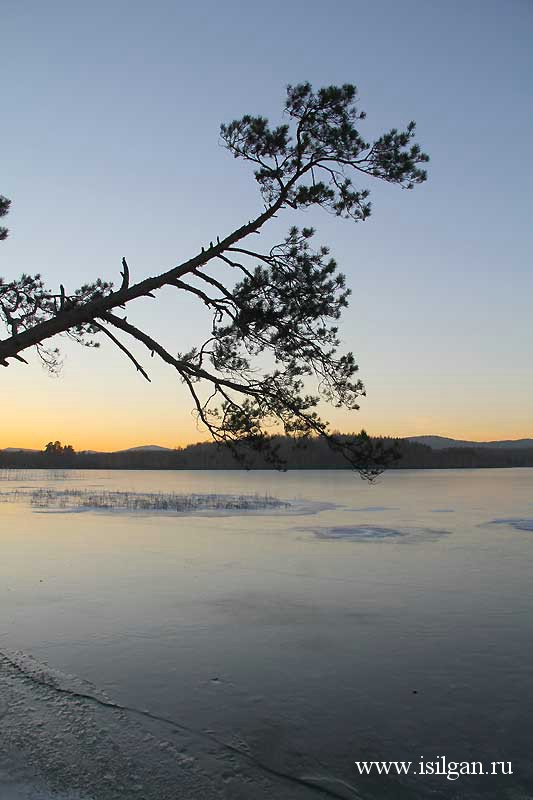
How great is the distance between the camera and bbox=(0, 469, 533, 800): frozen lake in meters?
5.96

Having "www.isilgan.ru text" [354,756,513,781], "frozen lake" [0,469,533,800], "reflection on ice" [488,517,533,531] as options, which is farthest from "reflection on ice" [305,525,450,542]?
"www.isilgan.ru text" [354,756,513,781]

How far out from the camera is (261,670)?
29.1 ft

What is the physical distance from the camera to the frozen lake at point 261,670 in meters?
5.96

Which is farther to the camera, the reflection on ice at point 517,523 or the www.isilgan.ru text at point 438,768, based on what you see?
the reflection on ice at point 517,523

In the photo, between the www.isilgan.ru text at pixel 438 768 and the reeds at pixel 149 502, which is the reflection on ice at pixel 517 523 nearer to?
the reeds at pixel 149 502

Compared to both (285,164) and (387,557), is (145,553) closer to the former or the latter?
(387,557)

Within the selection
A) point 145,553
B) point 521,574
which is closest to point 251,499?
point 145,553

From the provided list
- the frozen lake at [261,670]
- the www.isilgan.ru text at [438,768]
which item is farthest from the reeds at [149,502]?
the www.isilgan.ru text at [438,768]

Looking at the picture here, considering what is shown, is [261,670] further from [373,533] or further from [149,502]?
[149,502]

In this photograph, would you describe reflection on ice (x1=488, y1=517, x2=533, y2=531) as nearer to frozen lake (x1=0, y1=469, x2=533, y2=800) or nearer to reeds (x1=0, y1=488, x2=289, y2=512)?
frozen lake (x1=0, y1=469, x2=533, y2=800)

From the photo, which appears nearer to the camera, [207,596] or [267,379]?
[267,379]

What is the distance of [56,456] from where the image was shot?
139000mm

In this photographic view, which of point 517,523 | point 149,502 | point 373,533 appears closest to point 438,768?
point 373,533

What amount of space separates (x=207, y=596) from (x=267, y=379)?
6.65m
